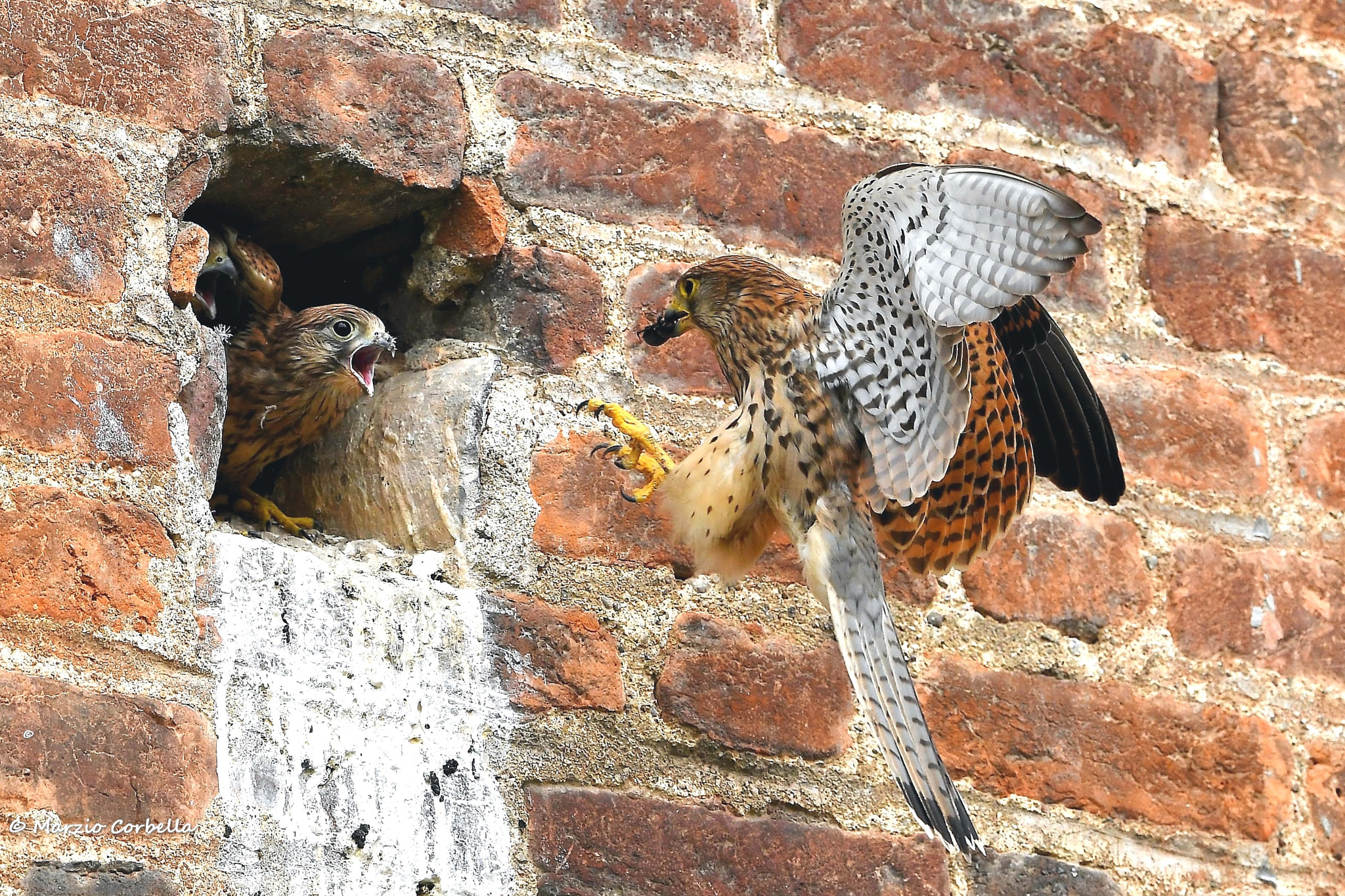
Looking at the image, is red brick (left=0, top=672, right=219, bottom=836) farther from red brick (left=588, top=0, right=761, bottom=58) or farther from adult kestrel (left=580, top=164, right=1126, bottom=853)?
red brick (left=588, top=0, right=761, bottom=58)

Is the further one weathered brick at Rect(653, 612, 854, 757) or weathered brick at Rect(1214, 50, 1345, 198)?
weathered brick at Rect(1214, 50, 1345, 198)

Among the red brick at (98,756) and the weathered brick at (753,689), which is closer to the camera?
the red brick at (98,756)

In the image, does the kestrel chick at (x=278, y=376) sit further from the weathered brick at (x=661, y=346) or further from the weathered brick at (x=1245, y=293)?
the weathered brick at (x=1245, y=293)

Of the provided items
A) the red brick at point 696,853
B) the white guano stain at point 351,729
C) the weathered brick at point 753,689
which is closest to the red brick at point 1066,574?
the weathered brick at point 753,689

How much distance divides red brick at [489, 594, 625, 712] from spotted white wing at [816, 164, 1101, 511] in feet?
1.41

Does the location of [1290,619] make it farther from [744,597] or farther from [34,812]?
[34,812]

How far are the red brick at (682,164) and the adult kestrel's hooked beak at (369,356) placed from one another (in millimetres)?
386

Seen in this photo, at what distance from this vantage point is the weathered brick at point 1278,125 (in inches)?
104

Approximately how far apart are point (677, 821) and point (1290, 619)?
953 mm

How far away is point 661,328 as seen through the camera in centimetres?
221

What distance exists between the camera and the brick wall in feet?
5.96

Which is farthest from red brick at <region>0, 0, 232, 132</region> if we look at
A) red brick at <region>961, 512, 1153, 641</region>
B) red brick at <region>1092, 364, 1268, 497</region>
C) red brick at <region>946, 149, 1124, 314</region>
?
red brick at <region>1092, 364, 1268, 497</region>

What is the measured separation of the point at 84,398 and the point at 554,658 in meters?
0.60

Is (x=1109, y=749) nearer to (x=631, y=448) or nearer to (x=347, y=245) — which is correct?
(x=631, y=448)
